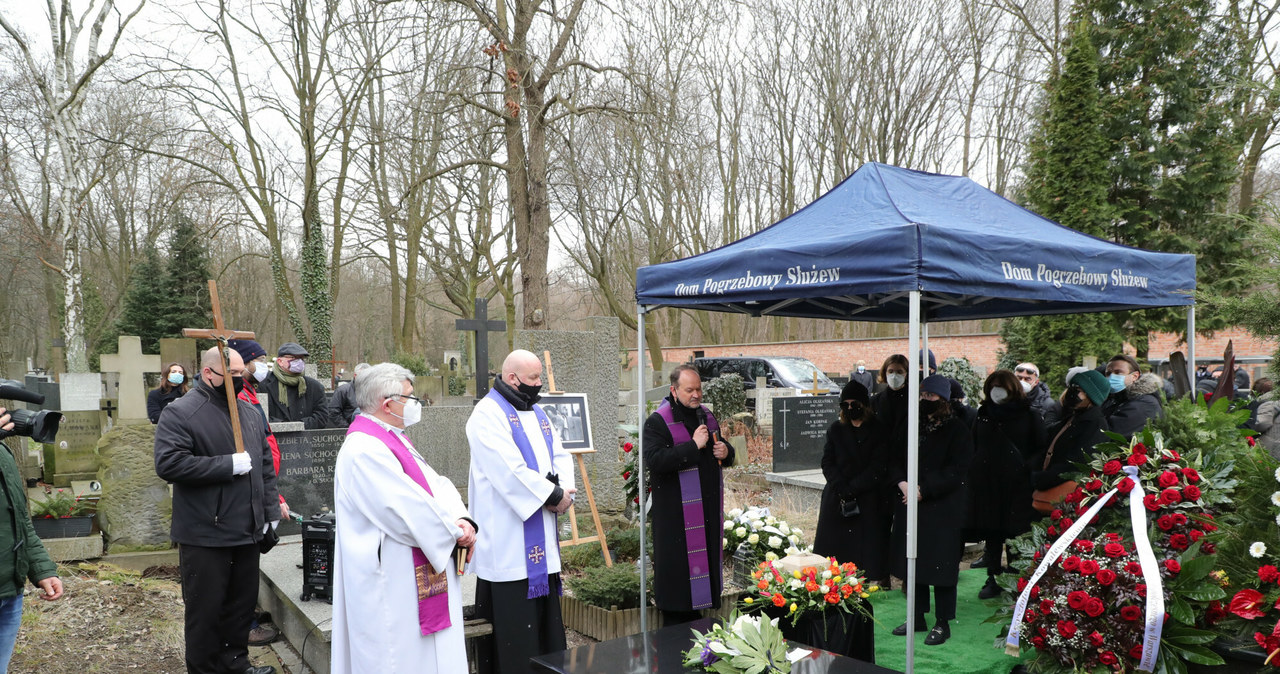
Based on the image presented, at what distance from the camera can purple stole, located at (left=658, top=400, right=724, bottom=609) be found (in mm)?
5250

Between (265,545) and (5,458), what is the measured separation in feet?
5.71

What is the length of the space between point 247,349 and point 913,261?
4.48m

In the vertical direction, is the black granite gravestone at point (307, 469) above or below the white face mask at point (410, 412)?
below

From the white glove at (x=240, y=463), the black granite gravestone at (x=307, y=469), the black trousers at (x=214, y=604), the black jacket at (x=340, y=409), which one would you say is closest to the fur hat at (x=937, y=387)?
the white glove at (x=240, y=463)

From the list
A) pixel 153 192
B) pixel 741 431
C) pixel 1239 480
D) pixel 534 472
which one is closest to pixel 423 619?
pixel 534 472

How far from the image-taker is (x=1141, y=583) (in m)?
3.86

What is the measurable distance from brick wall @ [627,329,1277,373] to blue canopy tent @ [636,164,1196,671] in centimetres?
1551

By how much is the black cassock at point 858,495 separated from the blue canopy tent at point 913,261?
1.13 m

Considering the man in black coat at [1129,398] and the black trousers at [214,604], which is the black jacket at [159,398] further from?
the man in black coat at [1129,398]

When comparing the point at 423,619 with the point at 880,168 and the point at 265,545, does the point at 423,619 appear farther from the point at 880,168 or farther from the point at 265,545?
the point at 880,168

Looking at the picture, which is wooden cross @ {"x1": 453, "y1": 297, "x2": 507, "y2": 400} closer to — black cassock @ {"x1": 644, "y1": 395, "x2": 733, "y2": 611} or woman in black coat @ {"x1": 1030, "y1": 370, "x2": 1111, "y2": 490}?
black cassock @ {"x1": 644, "y1": 395, "x2": 733, "y2": 611}

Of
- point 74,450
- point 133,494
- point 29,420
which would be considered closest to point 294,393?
point 133,494

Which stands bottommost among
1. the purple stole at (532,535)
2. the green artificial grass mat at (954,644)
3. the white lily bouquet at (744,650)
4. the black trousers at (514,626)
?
the green artificial grass mat at (954,644)

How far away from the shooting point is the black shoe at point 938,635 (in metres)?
5.27
